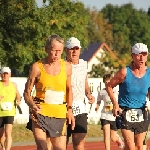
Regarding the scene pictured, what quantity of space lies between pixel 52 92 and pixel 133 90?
1958 mm

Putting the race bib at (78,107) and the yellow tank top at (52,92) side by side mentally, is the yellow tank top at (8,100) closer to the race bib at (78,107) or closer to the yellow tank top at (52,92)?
the race bib at (78,107)

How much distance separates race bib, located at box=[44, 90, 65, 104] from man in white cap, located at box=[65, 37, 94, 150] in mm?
2442

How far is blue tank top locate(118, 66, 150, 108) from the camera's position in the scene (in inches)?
461

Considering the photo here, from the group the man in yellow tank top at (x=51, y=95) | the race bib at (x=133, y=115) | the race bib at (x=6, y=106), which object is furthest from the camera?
the race bib at (x=6, y=106)

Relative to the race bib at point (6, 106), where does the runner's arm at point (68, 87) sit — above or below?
above

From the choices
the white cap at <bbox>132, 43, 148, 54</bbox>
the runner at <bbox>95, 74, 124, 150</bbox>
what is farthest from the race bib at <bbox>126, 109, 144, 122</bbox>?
the runner at <bbox>95, 74, 124, 150</bbox>

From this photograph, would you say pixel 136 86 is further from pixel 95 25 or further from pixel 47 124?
pixel 95 25

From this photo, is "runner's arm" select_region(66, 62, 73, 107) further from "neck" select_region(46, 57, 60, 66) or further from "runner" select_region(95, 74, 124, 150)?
"runner" select_region(95, 74, 124, 150)

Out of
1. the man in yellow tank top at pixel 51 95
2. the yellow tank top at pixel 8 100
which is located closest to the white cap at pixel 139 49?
the man in yellow tank top at pixel 51 95

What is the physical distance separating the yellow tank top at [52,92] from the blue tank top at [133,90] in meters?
1.67

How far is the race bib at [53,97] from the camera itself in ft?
33.5

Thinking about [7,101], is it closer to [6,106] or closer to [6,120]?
[6,106]

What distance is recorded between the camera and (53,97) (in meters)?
10.2

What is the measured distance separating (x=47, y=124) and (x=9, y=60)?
25.2 metres
